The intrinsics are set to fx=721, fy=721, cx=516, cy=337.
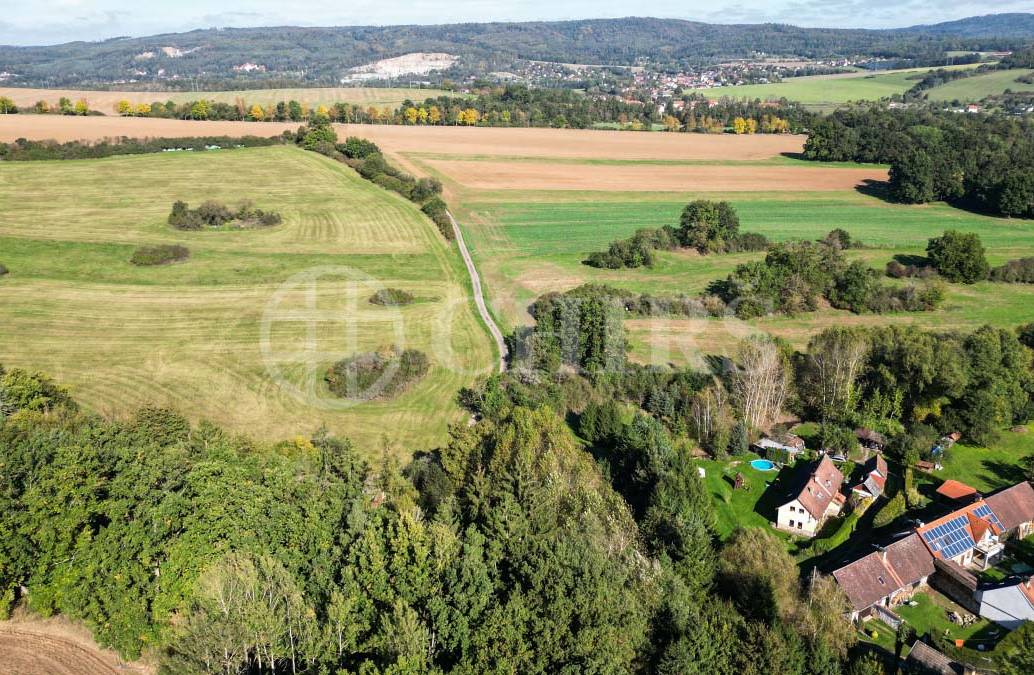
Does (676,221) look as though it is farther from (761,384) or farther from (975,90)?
(975,90)

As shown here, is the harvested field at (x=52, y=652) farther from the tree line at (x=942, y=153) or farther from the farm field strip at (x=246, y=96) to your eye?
the farm field strip at (x=246, y=96)

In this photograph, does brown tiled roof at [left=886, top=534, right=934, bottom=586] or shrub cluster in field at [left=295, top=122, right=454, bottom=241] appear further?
shrub cluster in field at [left=295, top=122, right=454, bottom=241]

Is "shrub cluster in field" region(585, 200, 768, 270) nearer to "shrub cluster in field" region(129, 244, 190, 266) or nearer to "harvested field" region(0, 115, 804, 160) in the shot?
"shrub cluster in field" region(129, 244, 190, 266)

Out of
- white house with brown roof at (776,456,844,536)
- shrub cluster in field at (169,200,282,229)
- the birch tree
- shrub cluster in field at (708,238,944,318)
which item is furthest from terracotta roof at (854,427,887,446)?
shrub cluster in field at (169,200,282,229)

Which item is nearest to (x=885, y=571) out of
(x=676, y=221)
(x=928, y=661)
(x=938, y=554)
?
(x=938, y=554)

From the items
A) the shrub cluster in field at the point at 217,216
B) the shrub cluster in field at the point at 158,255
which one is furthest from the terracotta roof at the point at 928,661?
the shrub cluster in field at the point at 217,216

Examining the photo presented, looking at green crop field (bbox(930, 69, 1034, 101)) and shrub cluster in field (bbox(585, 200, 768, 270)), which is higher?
green crop field (bbox(930, 69, 1034, 101))
